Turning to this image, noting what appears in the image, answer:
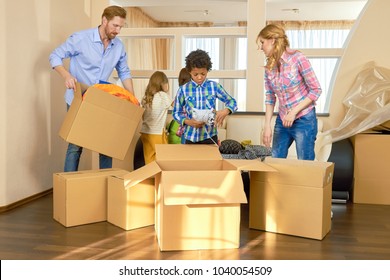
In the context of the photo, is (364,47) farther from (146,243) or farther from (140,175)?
(146,243)

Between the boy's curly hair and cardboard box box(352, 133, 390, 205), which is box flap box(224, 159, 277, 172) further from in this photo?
cardboard box box(352, 133, 390, 205)

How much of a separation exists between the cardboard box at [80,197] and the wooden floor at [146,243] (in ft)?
0.17

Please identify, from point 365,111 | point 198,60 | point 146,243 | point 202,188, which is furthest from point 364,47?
point 146,243

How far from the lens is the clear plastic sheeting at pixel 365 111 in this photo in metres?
3.32

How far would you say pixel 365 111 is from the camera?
345cm

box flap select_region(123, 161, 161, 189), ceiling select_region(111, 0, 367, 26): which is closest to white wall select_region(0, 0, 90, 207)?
box flap select_region(123, 161, 161, 189)

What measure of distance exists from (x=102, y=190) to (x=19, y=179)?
72cm

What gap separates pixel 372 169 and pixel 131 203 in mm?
1852

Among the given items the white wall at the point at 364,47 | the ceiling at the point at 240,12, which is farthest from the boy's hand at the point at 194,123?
the ceiling at the point at 240,12

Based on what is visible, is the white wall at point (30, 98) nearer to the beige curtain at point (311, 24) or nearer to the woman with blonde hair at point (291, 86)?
the woman with blonde hair at point (291, 86)

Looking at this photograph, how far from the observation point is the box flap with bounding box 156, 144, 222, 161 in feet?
7.75

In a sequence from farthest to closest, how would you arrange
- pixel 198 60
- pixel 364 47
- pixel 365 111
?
pixel 364 47 < pixel 365 111 < pixel 198 60

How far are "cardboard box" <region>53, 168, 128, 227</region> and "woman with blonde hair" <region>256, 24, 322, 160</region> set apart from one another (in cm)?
97
